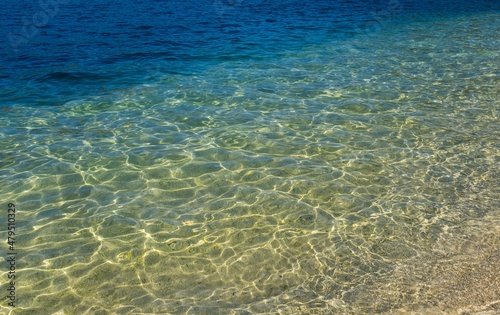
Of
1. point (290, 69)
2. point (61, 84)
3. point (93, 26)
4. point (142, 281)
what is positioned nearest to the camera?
point (142, 281)

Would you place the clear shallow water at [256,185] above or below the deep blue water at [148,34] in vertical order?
above

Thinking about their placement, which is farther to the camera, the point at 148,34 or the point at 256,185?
the point at 148,34

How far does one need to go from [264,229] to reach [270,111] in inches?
223

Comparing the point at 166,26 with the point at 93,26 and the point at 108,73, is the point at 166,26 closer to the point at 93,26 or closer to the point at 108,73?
the point at 93,26

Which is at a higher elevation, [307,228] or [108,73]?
[307,228]

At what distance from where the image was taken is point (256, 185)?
8977 mm

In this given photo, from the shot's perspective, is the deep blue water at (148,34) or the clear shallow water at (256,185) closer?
the clear shallow water at (256,185)

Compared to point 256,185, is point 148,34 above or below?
below

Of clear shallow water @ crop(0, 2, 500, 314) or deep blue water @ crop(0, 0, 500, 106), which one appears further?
deep blue water @ crop(0, 0, 500, 106)

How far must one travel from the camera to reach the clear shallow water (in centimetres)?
634

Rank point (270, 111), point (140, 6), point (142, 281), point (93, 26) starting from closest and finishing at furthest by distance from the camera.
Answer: point (142, 281) → point (270, 111) → point (93, 26) → point (140, 6)

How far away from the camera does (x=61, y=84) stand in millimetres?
15922

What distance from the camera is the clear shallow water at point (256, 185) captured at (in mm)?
6344

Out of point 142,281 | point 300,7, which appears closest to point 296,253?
point 142,281
